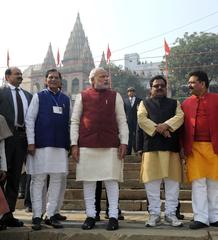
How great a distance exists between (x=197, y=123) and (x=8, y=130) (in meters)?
2.11

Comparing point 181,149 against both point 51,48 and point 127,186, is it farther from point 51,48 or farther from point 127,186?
point 51,48

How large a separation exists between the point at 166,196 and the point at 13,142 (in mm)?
1878

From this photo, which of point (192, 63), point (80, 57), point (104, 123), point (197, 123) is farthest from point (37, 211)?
point (80, 57)

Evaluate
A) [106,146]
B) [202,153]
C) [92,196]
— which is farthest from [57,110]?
[202,153]

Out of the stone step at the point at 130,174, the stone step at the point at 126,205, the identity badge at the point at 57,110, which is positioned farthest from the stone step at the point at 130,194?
the identity badge at the point at 57,110

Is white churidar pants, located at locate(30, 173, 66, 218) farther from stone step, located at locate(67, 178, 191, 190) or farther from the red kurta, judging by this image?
→ stone step, located at locate(67, 178, 191, 190)

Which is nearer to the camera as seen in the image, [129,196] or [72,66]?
[129,196]

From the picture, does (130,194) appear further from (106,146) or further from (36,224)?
(36,224)

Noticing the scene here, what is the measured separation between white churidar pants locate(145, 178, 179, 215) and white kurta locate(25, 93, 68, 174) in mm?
1024

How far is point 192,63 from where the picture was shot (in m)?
42.6

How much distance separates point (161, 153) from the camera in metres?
4.43

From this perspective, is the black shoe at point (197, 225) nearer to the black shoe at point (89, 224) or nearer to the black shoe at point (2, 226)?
the black shoe at point (89, 224)

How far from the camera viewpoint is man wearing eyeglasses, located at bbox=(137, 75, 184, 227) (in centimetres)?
438

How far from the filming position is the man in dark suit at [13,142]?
4.49 meters
